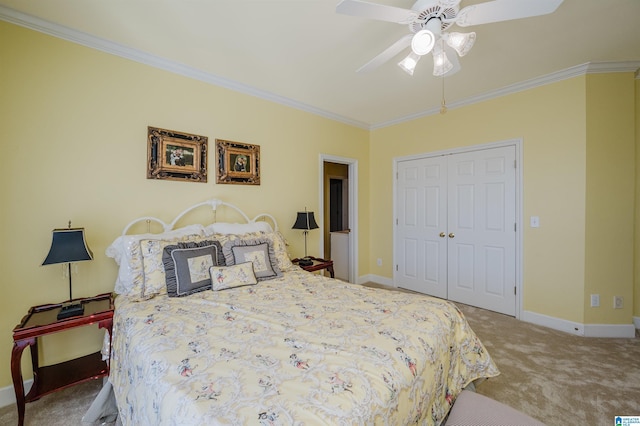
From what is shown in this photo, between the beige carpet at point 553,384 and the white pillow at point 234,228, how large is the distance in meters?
1.46

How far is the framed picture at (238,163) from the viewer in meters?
2.87

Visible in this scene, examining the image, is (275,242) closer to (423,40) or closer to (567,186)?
(423,40)

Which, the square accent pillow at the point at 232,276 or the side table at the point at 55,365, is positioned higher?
the square accent pillow at the point at 232,276

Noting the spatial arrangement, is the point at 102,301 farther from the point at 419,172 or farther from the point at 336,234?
the point at 419,172

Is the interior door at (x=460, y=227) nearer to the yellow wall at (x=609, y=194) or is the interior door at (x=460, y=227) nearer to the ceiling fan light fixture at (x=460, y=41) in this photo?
the yellow wall at (x=609, y=194)

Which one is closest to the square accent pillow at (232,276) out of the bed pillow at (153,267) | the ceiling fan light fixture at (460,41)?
the bed pillow at (153,267)

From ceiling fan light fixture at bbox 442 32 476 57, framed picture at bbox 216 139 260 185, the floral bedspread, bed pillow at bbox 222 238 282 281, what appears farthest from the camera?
framed picture at bbox 216 139 260 185

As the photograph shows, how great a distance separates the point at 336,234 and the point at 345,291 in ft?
9.43

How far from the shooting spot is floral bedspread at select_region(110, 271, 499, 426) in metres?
0.90

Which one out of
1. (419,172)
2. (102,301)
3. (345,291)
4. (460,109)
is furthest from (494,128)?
(102,301)

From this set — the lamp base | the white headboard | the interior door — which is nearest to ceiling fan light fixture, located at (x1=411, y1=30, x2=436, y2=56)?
the white headboard

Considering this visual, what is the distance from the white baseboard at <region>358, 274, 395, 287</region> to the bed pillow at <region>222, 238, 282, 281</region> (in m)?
2.33

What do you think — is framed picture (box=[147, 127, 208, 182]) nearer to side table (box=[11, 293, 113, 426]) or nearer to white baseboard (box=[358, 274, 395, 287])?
side table (box=[11, 293, 113, 426])

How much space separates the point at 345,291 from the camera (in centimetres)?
209
